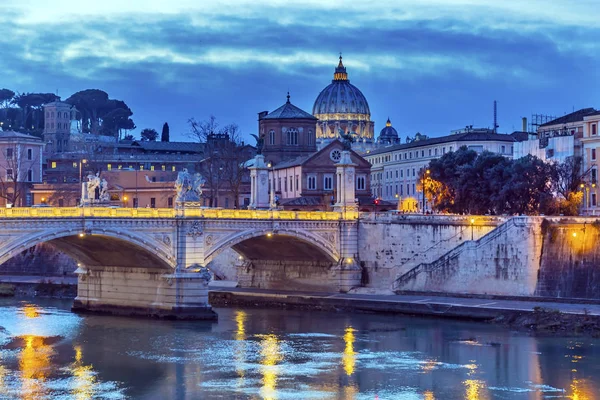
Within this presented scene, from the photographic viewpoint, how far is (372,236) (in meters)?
61.5

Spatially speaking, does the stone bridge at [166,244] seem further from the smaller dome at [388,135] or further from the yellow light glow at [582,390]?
the smaller dome at [388,135]

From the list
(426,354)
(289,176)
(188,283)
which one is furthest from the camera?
(289,176)

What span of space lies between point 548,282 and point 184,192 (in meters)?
15.9

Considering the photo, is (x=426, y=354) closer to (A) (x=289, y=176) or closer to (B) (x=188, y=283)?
(B) (x=188, y=283)

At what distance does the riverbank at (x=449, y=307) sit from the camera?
48.2 metres

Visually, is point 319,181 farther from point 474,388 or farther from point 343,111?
point 343,111

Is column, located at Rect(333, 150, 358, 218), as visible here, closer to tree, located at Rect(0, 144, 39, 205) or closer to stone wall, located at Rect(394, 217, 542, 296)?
stone wall, located at Rect(394, 217, 542, 296)

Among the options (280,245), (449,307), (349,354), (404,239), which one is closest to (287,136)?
(280,245)

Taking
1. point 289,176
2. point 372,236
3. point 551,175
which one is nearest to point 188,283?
point 372,236

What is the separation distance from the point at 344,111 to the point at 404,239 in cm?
9052

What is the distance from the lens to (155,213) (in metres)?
53.2

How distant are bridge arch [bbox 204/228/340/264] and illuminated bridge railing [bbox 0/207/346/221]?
72cm

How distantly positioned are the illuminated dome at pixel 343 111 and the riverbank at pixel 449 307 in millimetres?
87996

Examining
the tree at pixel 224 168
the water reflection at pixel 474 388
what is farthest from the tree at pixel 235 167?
the water reflection at pixel 474 388
